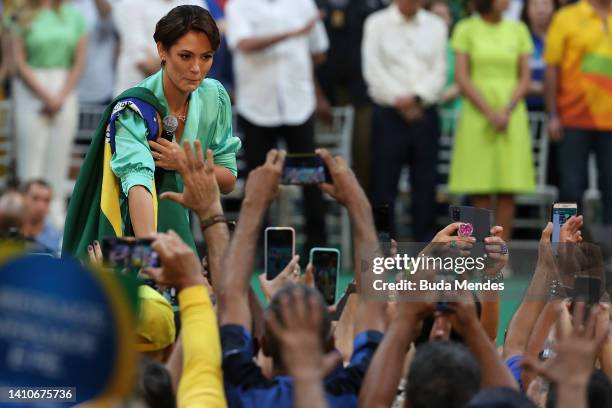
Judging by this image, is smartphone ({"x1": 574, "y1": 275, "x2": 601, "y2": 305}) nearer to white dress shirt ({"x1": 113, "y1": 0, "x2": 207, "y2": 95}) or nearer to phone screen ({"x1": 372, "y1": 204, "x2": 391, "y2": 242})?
phone screen ({"x1": 372, "y1": 204, "x2": 391, "y2": 242})

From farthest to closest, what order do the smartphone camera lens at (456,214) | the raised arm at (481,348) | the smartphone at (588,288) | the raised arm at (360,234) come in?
the smartphone camera lens at (456,214) < the smartphone at (588,288) < the raised arm at (360,234) < the raised arm at (481,348)

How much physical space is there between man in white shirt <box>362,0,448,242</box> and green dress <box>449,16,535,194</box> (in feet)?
0.68

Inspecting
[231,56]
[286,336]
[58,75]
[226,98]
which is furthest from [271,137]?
[286,336]

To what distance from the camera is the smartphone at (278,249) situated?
522 cm

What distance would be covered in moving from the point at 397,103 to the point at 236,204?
1929 mm

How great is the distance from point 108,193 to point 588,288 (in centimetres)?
217

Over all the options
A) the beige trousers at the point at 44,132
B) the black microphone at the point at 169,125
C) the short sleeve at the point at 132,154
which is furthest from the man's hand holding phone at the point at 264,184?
the beige trousers at the point at 44,132

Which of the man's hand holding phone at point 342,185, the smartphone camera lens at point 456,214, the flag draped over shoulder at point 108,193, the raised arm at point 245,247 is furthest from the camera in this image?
the flag draped over shoulder at point 108,193

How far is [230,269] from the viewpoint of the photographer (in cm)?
425

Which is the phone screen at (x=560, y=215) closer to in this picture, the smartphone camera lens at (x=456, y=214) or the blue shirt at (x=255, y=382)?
the smartphone camera lens at (x=456, y=214)

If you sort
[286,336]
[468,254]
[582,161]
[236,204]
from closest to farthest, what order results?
[286,336]
[468,254]
[582,161]
[236,204]

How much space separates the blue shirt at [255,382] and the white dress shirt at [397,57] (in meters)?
6.59

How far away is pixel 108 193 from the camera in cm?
589

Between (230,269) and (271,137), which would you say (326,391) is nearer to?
(230,269)
